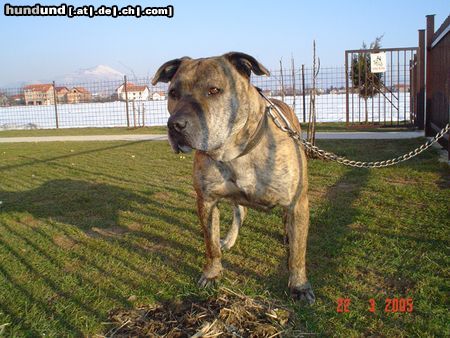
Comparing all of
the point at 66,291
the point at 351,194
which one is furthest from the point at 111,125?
the point at 66,291

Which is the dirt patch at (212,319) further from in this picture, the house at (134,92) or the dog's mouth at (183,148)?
the house at (134,92)

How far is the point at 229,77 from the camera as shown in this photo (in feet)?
9.01

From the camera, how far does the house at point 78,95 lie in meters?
23.1

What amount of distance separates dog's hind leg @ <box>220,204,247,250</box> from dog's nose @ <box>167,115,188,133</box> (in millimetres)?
1587

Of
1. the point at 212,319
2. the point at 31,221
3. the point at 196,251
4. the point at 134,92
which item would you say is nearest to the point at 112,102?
the point at 134,92

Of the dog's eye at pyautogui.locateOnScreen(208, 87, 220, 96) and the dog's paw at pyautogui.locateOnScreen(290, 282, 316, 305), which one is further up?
the dog's eye at pyautogui.locateOnScreen(208, 87, 220, 96)

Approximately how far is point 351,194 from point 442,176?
1586 mm

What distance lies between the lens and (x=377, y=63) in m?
12.8

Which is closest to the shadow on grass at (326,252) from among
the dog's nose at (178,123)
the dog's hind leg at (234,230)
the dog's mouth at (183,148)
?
the dog's hind leg at (234,230)

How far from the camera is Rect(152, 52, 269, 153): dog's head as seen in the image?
243cm

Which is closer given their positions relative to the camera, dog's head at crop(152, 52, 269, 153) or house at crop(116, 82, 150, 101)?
dog's head at crop(152, 52, 269, 153)

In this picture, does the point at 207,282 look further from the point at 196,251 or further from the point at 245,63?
the point at 245,63

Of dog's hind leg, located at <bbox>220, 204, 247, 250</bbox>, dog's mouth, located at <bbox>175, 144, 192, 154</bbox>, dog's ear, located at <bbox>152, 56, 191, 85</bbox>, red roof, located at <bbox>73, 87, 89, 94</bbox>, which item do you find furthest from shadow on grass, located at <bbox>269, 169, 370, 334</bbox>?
red roof, located at <bbox>73, 87, 89, 94</bbox>
